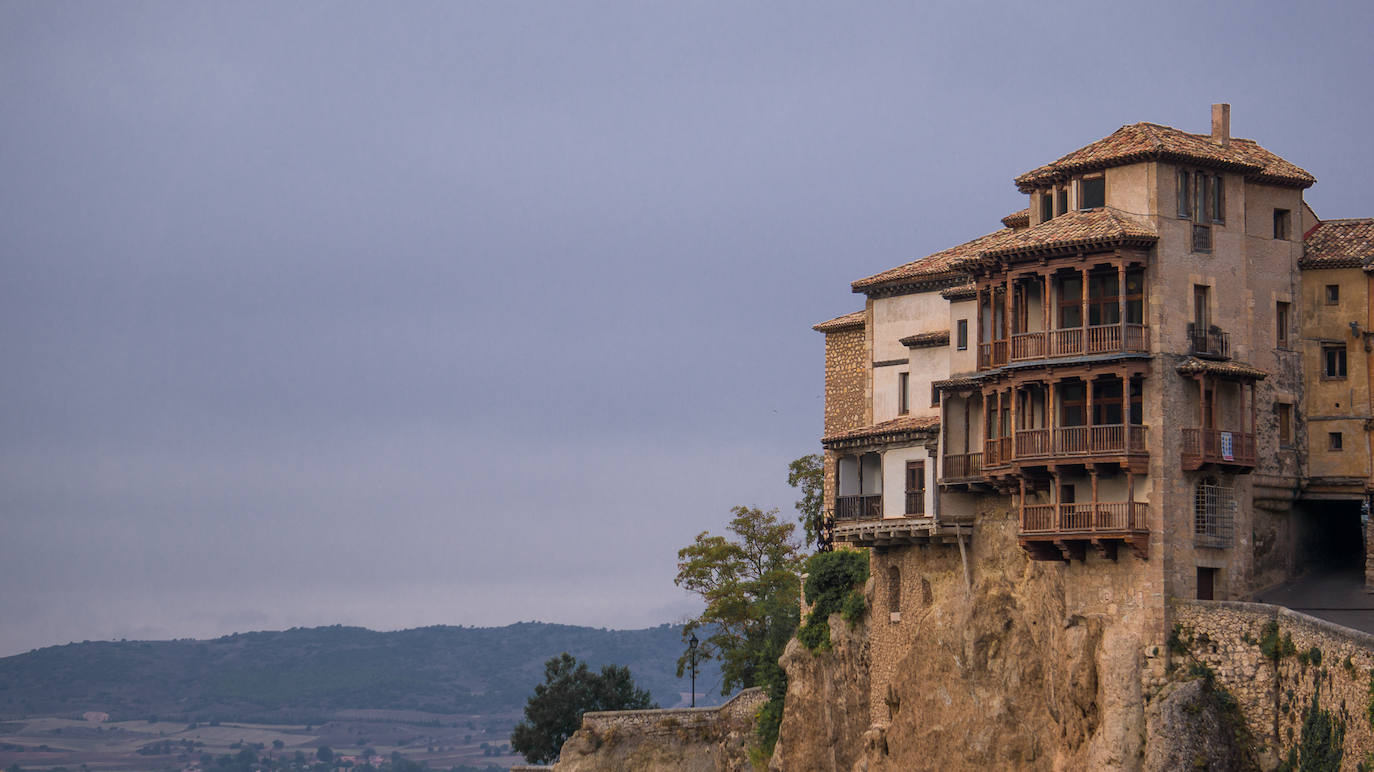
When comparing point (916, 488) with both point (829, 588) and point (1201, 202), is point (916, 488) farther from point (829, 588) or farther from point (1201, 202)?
point (1201, 202)

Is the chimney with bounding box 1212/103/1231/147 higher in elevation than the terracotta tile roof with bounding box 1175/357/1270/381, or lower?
higher

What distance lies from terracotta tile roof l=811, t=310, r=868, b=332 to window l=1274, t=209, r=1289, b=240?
18916 mm

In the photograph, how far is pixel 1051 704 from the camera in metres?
60.8

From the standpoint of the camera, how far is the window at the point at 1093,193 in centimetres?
6156

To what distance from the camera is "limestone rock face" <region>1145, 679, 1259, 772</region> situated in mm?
54938

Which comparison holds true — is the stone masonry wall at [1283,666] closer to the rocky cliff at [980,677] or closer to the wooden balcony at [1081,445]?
the rocky cliff at [980,677]

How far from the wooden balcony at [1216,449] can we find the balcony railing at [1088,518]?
2.12m

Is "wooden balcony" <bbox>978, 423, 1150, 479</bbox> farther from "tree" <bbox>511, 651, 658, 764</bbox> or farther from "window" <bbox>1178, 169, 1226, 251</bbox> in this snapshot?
"tree" <bbox>511, 651, 658, 764</bbox>

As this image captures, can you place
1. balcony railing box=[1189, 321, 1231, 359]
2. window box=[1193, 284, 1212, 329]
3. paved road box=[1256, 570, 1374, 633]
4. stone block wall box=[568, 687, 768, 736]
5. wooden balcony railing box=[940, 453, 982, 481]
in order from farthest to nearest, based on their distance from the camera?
stone block wall box=[568, 687, 768, 736] → wooden balcony railing box=[940, 453, 982, 481] → window box=[1193, 284, 1212, 329] → balcony railing box=[1189, 321, 1231, 359] → paved road box=[1256, 570, 1374, 633]

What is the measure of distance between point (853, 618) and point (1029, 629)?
11.4 m

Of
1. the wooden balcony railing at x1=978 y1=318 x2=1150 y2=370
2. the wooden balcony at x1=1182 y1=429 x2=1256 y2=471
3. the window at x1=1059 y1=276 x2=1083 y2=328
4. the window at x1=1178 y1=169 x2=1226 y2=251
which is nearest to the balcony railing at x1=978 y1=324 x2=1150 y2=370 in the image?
the wooden balcony railing at x1=978 y1=318 x2=1150 y2=370

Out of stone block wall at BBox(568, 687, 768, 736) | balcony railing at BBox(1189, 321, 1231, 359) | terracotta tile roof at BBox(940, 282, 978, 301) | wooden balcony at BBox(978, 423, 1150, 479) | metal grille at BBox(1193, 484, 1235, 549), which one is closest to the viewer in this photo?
wooden balcony at BBox(978, 423, 1150, 479)

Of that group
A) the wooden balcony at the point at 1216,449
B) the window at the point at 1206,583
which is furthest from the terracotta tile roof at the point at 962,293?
the window at the point at 1206,583

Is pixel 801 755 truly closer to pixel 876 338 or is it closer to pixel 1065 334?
pixel 876 338
